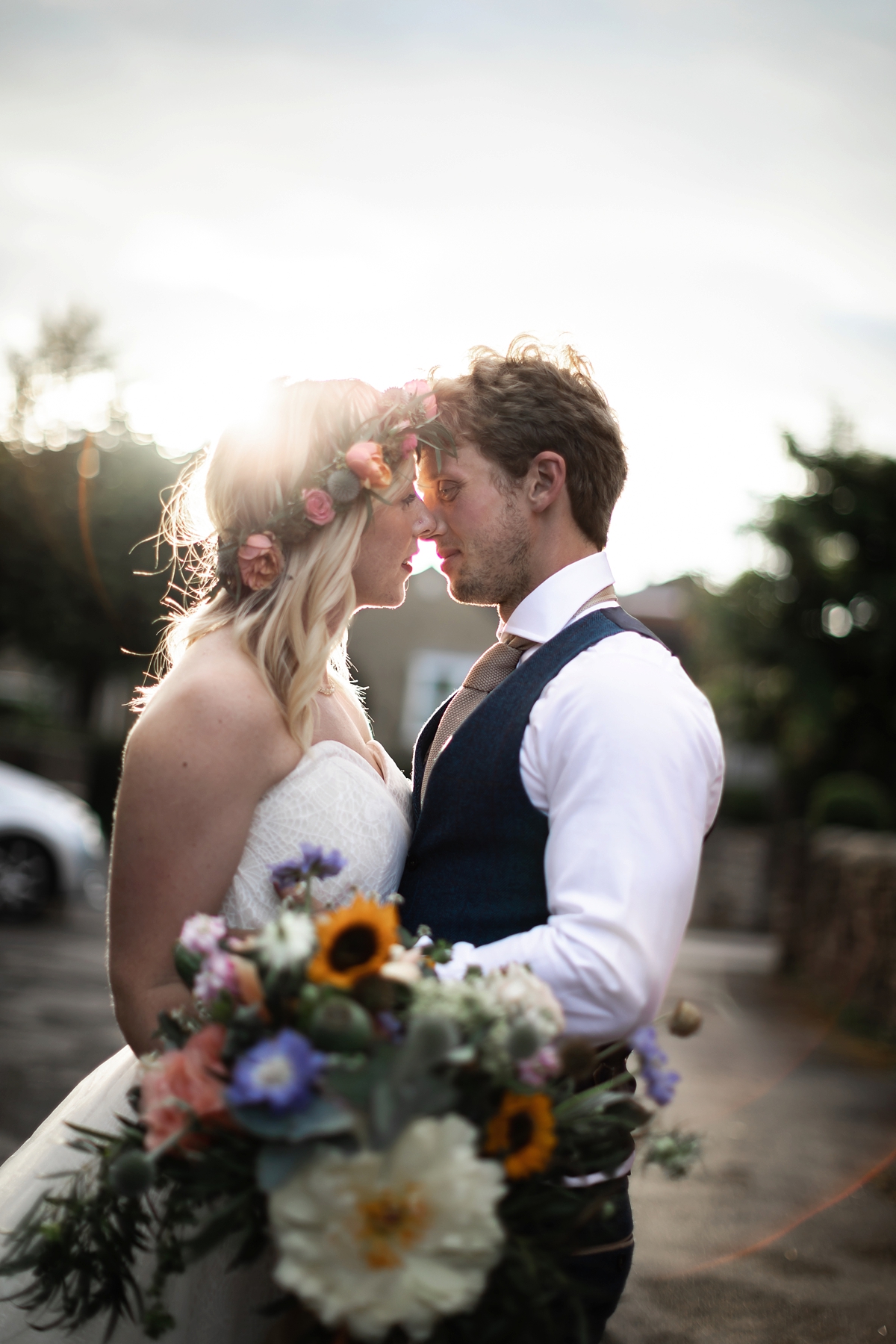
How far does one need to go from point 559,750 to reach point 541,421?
1.07 m

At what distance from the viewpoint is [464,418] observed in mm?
2861

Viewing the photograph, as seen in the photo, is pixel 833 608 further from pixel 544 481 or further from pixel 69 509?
pixel 544 481

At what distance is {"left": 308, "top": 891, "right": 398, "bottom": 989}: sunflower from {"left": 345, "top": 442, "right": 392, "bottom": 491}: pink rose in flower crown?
46.6 inches

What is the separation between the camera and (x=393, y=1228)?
1.38 metres

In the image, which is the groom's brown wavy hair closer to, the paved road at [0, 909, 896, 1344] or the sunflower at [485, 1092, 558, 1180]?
the paved road at [0, 909, 896, 1344]

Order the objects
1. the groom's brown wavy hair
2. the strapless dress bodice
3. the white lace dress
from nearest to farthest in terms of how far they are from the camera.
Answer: the white lace dress
the strapless dress bodice
the groom's brown wavy hair

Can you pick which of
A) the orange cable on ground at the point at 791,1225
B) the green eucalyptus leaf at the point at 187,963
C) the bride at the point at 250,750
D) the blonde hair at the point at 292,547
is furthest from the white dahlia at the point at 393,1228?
the orange cable on ground at the point at 791,1225

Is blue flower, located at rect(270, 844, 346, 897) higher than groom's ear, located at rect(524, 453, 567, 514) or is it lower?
lower

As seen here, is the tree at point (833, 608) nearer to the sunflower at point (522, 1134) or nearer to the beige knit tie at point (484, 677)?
the beige knit tie at point (484, 677)

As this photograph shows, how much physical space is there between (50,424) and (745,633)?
42.2ft

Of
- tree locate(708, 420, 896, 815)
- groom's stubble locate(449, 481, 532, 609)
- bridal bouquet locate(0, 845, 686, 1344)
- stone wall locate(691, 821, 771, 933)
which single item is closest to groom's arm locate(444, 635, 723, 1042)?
bridal bouquet locate(0, 845, 686, 1344)

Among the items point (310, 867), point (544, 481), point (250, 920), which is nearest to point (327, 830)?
point (250, 920)

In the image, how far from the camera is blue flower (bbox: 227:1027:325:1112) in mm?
1366

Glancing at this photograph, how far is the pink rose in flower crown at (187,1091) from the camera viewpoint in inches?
58.5
